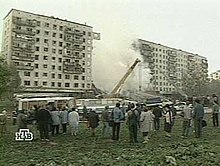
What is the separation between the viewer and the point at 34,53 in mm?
89562

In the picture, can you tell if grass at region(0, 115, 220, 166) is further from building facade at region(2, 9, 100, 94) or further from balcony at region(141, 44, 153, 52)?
balcony at region(141, 44, 153, 52)

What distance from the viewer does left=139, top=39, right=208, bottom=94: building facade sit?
129 meters

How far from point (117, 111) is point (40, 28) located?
76098 mm

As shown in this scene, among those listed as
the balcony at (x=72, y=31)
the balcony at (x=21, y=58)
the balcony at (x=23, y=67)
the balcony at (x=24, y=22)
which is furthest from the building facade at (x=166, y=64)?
the balcony at (x=23, y=67)

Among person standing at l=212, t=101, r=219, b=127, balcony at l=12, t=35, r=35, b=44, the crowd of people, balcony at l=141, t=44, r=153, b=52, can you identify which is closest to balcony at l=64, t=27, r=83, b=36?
balcony at l=12, t=35, r=35, b=44

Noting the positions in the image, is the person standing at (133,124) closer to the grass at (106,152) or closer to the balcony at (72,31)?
the grass at (106,152)

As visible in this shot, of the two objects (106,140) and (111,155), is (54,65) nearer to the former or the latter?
(106,140)

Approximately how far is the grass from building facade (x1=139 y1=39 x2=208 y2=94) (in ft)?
346

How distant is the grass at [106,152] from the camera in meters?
11.7

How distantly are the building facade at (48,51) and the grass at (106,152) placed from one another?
217 ft

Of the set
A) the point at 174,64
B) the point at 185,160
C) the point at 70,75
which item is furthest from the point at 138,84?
the point at 185,160

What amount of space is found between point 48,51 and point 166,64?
59.7 m

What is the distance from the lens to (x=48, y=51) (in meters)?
92.8

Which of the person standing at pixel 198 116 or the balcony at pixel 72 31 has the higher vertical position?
the balcony at pixel 72 31
